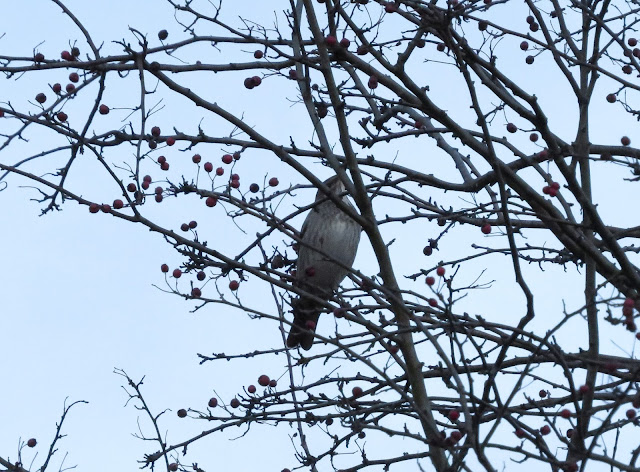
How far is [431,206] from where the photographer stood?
5551mm

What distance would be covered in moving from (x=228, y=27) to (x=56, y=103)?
109cm

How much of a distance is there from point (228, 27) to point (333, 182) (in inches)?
102

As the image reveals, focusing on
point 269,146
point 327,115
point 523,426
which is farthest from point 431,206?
point 523,426

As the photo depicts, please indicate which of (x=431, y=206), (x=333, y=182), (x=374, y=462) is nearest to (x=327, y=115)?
(x=431, y=206)

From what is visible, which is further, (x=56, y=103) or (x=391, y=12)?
(x=391, y=12)

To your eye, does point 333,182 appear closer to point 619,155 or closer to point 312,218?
point 312,218

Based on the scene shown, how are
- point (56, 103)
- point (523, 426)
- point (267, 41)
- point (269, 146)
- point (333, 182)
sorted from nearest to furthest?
point (523, 426), point (56, 103), point (269, 146), point (267, 41), point (333, 182)

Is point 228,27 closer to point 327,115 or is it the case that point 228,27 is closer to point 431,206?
point 327,115

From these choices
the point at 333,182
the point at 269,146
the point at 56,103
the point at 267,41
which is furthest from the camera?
the point at 333,182

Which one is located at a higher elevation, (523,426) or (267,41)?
(267,41)

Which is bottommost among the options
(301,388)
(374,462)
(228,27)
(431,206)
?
(374,462)

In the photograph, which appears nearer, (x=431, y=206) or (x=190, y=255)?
(x=190, y=255)

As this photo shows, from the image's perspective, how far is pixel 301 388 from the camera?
18.2ft

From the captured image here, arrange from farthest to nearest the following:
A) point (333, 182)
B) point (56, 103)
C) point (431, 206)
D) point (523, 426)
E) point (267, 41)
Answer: point (333, 182) < point (431, 206) < point (267, 41) < point (56, 103) < point (523, 426)
